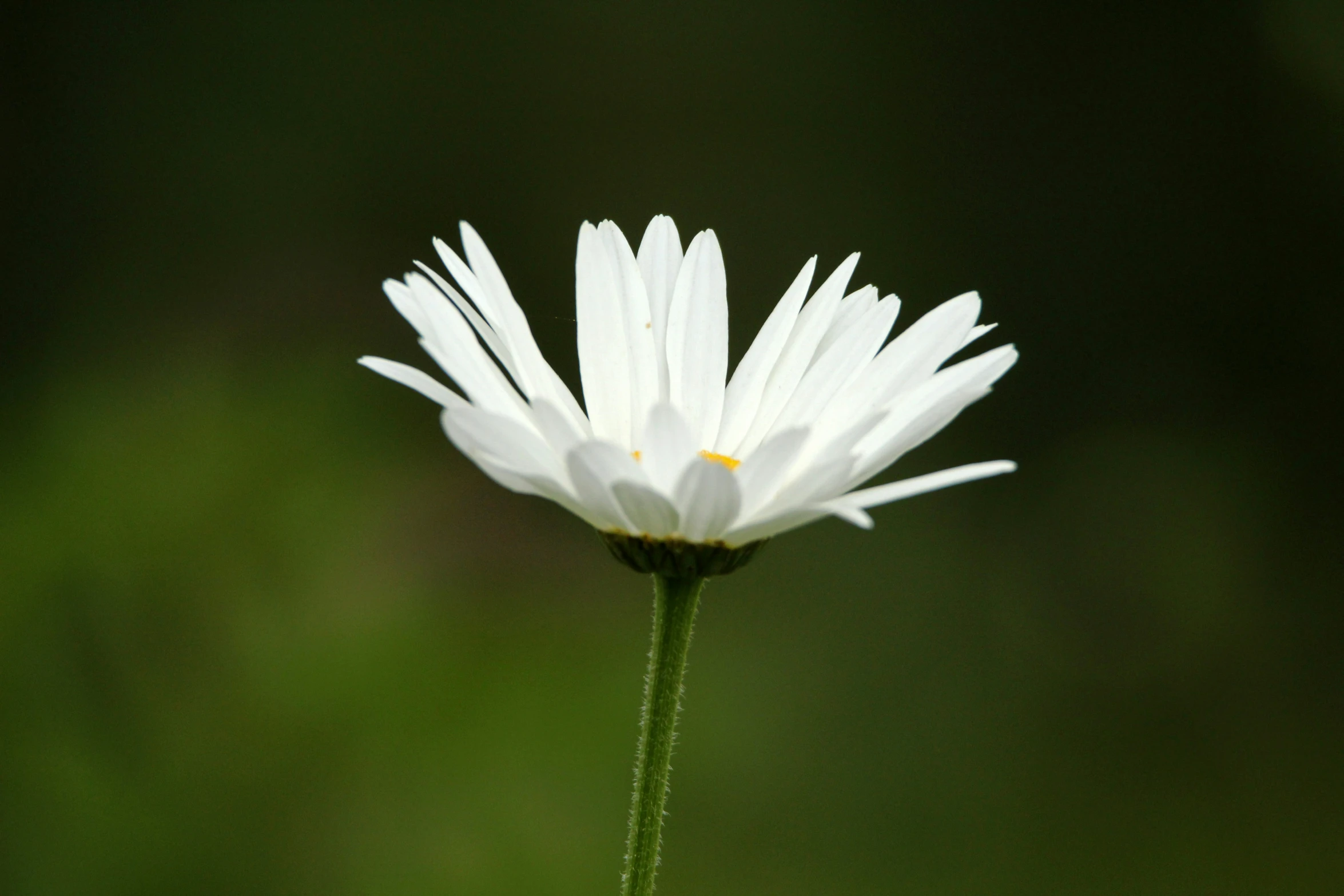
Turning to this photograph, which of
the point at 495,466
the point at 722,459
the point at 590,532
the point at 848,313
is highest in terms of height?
the point at 590,532

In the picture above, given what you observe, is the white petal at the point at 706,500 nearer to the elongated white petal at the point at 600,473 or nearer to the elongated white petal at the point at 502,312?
the elongated white petal at the point at 600,473

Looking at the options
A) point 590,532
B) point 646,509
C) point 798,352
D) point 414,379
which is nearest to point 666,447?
point 646,509

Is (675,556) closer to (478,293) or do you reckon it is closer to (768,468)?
(768,468)

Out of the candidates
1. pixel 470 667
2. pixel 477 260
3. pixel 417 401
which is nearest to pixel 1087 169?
pixel 417 401

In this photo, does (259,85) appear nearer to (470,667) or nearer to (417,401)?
(417,401)

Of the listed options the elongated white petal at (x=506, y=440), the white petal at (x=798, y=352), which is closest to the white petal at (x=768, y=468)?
the elongated white petal at (x=506, y=440)
